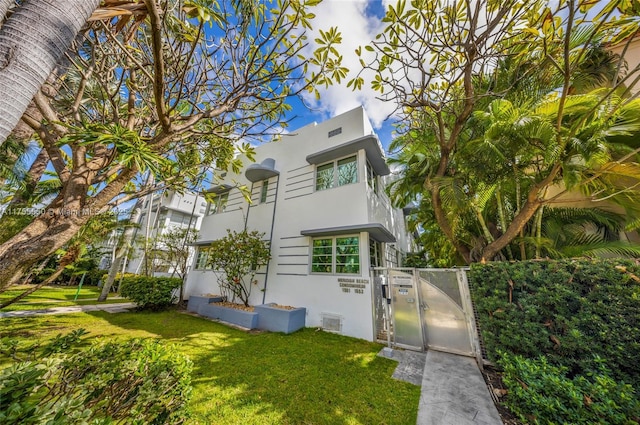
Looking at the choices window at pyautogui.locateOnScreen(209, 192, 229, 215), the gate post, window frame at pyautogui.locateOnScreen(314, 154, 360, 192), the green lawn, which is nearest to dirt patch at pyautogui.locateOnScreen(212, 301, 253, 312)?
the green lawn

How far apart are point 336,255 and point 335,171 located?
10.7 feet

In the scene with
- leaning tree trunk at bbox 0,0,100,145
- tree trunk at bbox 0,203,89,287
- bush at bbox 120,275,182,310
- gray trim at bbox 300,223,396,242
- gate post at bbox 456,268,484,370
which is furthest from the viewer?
bush at bbox 120,275,182,310

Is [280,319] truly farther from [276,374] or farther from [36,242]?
[36,242]

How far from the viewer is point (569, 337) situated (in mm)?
3191

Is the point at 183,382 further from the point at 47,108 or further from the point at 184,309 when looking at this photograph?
the point at 184,309

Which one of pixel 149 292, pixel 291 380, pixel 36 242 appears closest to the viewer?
pixel 36 242

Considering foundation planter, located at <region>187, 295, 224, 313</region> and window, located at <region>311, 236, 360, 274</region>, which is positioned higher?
window, located at <region>311, 236, 360, 274</region>

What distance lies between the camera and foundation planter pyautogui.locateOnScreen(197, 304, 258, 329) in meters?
7.04

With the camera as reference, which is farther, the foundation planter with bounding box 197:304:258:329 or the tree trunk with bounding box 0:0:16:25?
the foundation planter with bounding box 197:304:258:329

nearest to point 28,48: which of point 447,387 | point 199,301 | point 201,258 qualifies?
point 447,387

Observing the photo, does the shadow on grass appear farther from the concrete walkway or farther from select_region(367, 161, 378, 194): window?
select_region(367, 161, 378, 194): window

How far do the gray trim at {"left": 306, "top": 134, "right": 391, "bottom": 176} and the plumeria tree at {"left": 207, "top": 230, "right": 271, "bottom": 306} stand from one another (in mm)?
4059

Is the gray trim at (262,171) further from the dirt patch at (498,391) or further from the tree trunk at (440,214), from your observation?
the dirt patch at (498,391)

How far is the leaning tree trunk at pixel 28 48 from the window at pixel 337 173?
22.7 feet
